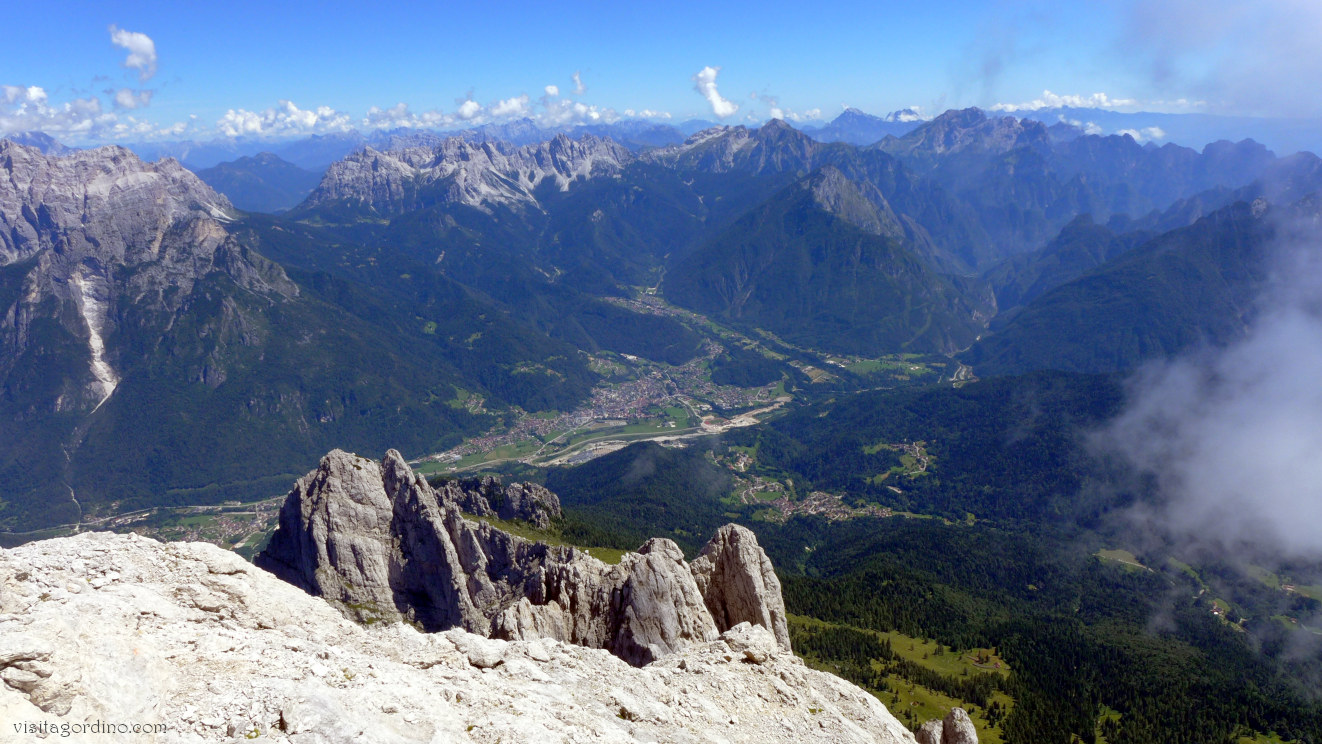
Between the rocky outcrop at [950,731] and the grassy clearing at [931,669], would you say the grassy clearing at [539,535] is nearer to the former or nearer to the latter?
the grassy clearing at [931,669]

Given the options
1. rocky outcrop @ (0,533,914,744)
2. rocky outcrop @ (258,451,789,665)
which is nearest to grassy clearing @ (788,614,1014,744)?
rocky outcrop @ (258,451,789,665)

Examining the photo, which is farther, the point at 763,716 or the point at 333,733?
the point at 763,716

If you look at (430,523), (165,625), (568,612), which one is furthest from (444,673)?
(430,523)

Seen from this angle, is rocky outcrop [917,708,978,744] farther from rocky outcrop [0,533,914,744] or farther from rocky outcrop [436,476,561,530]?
rocky outcrop [436,476,561,530]

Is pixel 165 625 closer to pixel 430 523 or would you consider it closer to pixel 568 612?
pixel 568 612

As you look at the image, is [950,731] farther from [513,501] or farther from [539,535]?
[513,501]

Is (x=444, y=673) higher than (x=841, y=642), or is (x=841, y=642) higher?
(x=444, y=673)

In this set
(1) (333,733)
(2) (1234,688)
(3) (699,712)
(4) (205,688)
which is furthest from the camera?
(2) (1234,688)
